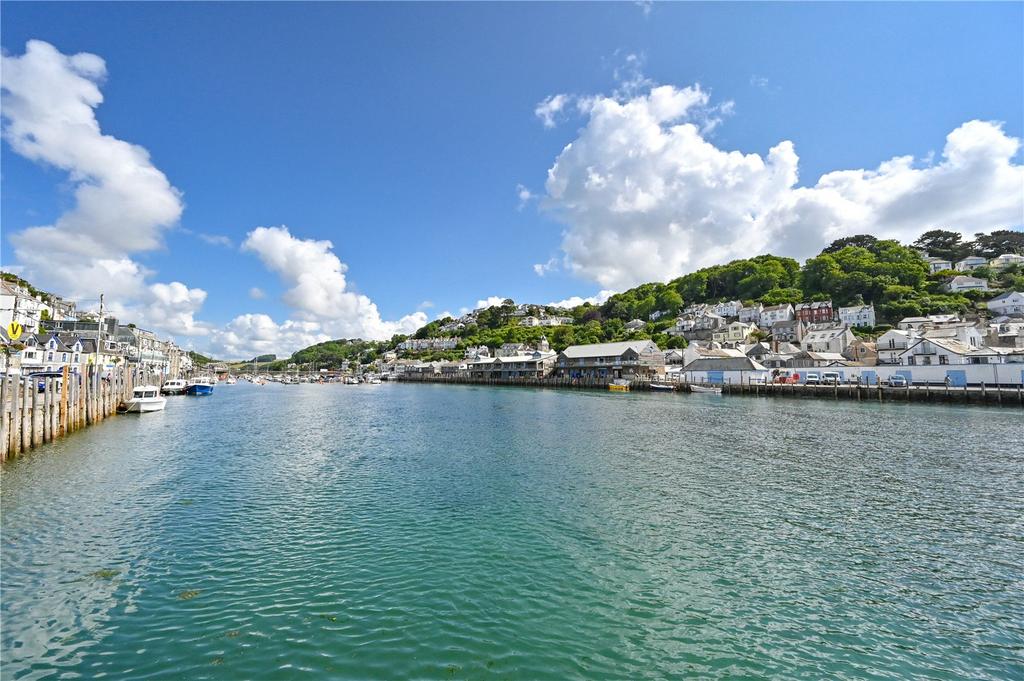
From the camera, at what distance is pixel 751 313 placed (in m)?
110

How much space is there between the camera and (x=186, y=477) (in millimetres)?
15414

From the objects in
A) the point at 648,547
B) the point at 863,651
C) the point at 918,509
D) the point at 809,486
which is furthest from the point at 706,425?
the point at 863,651

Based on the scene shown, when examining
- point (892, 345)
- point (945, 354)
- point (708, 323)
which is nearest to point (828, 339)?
point (892, 345)

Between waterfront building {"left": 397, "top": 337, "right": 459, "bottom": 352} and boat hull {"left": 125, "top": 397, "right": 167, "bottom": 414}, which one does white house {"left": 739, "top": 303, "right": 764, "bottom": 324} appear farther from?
boat hull {"left": 125, "top": 397, "right": 167, "bottom": 414}

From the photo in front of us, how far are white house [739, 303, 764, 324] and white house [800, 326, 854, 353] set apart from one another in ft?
81.9

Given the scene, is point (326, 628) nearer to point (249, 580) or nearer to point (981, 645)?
point (249, 580)

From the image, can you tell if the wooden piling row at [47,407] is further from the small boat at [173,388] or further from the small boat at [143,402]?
the small boat at [173,388]

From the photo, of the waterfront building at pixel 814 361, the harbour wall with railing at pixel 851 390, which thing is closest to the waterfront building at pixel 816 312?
the waterfront building at pixel 814 361

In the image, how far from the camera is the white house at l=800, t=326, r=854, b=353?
7462cm

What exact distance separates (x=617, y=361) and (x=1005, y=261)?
93.1 metres

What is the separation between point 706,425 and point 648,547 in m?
22.8

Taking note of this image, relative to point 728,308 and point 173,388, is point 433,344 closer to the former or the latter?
point 728,308

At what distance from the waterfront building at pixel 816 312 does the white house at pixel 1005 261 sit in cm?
3491

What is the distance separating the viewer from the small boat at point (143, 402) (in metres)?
35.2
